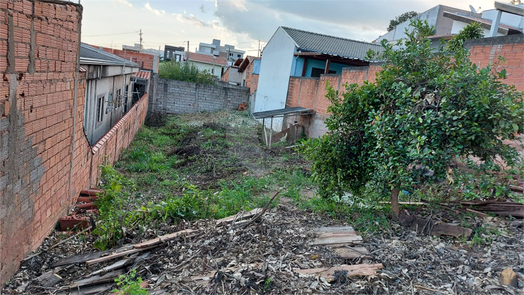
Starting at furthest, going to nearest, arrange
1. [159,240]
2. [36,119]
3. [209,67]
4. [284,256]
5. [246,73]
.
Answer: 1. [209,67]
2. [246,73]
3. [159,240]
4. [36,119]
5. [284,256]

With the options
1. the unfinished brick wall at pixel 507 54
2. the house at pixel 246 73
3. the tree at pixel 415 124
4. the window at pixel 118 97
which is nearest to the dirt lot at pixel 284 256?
the tree at pixel 415 124

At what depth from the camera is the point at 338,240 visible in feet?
13.6

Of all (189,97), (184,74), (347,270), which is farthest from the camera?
(184,74)

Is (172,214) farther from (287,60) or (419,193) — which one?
(287,60)

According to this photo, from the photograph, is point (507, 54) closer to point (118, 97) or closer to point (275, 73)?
point (118, 97)

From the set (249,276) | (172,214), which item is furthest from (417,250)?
(172,214)

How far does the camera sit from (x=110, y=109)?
11.1 metres

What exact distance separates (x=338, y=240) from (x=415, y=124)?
1.68 m

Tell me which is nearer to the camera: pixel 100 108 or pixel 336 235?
pixel 336 235

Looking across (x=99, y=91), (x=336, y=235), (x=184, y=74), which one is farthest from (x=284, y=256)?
(x=184, y=74)

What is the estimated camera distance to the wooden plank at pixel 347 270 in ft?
Answer: 10.9

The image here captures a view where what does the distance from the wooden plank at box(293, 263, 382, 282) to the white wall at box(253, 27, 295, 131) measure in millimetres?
14672

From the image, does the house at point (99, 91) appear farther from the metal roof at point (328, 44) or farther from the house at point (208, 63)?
the house at point (208, 63)

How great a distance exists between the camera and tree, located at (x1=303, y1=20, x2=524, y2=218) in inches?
149
